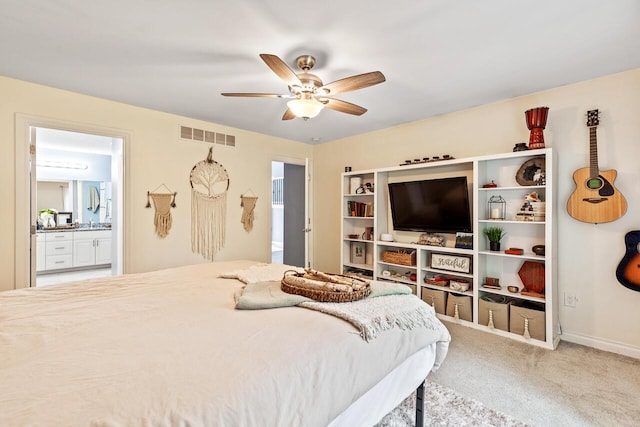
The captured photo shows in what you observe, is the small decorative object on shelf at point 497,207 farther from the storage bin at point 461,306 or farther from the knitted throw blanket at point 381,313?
the knitted throw blanket at point 381,313

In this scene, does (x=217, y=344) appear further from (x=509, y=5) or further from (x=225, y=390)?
(x=509, y=5)

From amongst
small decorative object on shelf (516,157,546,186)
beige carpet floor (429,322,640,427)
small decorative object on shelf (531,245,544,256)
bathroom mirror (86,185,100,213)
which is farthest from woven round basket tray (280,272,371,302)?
bathroom mirror (86,185,100,213)

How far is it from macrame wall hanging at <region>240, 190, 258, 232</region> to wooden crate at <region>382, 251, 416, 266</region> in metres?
1.96

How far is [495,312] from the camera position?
304 cm

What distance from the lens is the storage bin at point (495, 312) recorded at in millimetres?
2980

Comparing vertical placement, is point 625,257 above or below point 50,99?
below

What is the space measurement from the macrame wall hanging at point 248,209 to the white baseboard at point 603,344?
382cm

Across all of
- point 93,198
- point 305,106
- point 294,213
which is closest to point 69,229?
point 93,198

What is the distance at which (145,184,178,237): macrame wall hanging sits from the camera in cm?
357

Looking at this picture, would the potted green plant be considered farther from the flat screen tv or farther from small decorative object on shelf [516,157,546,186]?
small decorative object on shelf [516,157,546,186]

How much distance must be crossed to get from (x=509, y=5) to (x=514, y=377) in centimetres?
249

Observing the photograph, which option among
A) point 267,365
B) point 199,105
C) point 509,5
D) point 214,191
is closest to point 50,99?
Answer: point 199,105

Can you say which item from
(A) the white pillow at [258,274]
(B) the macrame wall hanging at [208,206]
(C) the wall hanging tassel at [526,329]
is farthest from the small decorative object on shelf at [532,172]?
(B) the macrame wall hanging at [208,206]

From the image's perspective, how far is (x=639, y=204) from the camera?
252 centimetres
